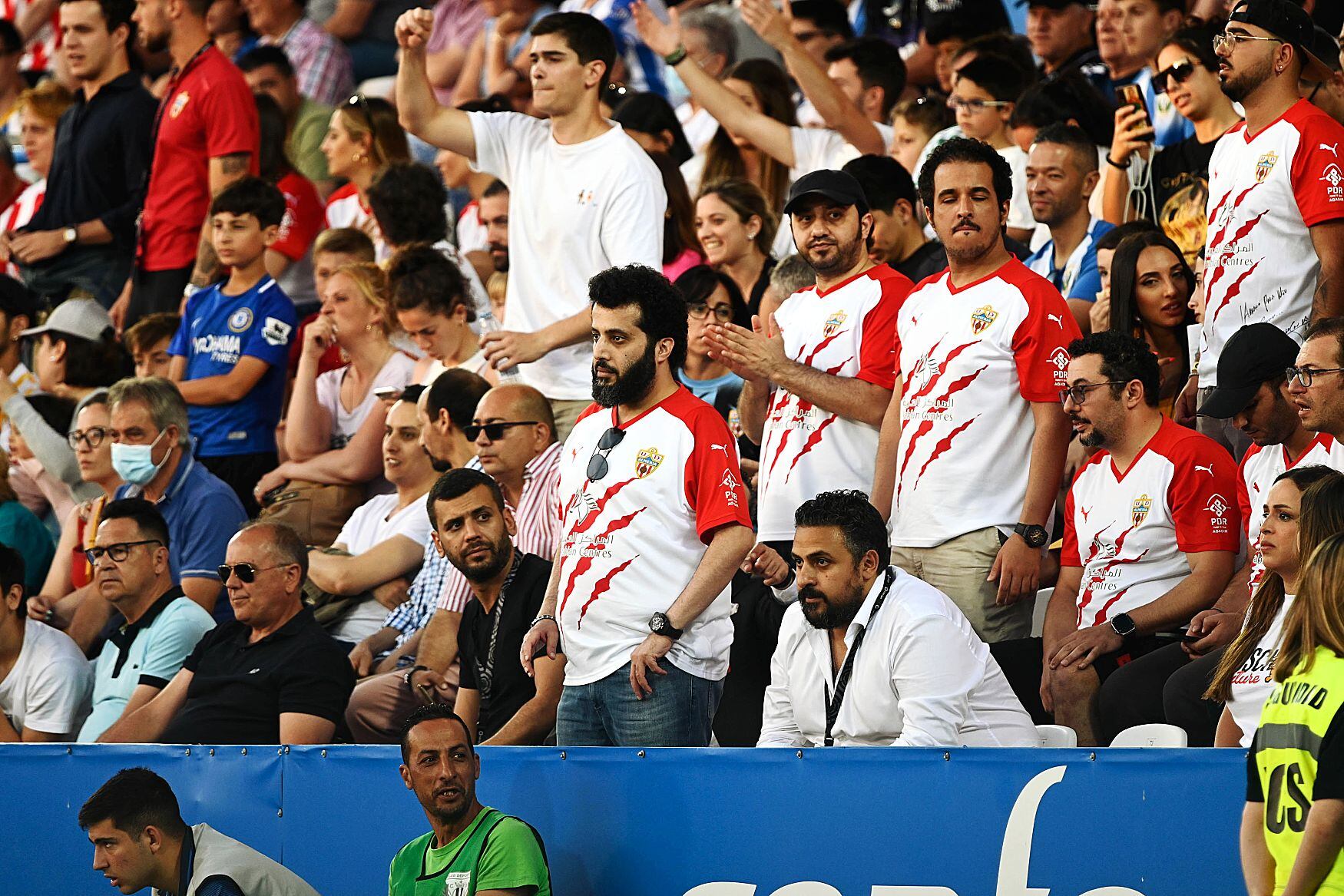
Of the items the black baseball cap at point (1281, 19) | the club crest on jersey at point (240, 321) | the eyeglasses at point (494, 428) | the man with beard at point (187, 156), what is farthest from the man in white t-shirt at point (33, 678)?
the black baseball cap at point (1281, 19)

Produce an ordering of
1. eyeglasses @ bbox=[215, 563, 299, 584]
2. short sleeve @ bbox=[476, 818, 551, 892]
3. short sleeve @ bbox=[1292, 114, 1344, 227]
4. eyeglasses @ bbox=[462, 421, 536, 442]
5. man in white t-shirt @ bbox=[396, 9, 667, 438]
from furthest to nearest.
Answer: man in white t-shirt @ bbox=[396, 9, 667, 438] < eyeglasses @ bbox=[462, 421, 536, 442] < eyeglasses @ bbox=[215, 563, 299, 584] < short sleeve @ bbox=[1292, 114, 1344, 227] < short sleeve @ bbox=[476, 818, 551, 892]

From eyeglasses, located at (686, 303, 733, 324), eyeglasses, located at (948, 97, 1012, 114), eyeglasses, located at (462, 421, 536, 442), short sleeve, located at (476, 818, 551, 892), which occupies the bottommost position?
short sleeve, located at (476, 818, 551, 892)

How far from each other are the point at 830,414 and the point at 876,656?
126 cm

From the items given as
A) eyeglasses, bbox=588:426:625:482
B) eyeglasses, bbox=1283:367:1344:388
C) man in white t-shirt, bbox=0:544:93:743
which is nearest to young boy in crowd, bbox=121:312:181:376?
man in white t-shirt, bbox=0:544:93:743

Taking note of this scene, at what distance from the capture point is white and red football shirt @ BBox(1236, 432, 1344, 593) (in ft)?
18.5

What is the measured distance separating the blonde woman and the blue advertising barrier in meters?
2.54

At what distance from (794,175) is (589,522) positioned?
4.45 metres

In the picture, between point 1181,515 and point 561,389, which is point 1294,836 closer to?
point 1181,515

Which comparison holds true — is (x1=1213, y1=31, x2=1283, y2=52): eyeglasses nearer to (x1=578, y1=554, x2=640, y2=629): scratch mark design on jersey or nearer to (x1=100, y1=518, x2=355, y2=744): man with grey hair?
(x1=578, y1=554, x2=640, y2=629): scratch mark design on jersey

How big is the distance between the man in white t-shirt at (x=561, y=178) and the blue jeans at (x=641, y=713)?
1.94 m

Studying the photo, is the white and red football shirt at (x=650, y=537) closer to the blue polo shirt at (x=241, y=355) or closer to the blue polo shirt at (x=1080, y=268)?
the blue polo shirt at (x=1080, y=268)

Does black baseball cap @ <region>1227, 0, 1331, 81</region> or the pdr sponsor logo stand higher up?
black baseball cap @ <region>1227, 0, 1331, 81</region>

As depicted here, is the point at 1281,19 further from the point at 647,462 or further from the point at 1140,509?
the point at 647,462

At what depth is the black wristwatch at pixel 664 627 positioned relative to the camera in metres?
5.55
